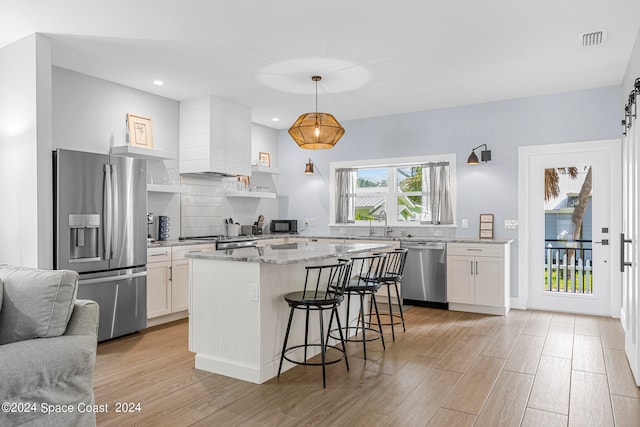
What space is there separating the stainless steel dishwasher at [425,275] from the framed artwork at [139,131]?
3.50m

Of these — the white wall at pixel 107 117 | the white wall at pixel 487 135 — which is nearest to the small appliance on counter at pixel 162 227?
the white wall at pixel 107 117

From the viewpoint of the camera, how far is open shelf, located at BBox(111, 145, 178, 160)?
4.97 meters

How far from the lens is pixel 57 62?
4.47 meters

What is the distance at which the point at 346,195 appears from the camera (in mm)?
7234

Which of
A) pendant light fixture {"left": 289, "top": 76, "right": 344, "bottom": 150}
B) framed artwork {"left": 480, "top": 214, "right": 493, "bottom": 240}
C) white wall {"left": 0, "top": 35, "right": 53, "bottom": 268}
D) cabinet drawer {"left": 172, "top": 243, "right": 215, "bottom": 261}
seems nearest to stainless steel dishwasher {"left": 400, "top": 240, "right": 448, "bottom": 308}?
framed artwork {"left": 480, "top": 214, "right": 493, "bottom": 240}

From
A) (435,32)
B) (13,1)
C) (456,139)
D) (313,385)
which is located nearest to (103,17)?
(13,1)

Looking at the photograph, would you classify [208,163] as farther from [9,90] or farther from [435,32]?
[435,32]

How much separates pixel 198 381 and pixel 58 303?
1.33m

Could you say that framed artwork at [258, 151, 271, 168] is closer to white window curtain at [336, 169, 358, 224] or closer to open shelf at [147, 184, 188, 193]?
white window curtain at [336, 169, 358, 224]

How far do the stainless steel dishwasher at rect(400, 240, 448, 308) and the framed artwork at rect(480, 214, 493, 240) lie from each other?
626 mm

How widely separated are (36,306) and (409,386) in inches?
93.7

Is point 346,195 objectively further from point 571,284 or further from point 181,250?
point 571,284

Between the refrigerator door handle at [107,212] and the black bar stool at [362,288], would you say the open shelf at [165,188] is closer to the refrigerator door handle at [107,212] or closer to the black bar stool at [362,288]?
the refrigerator door handle at [107,212]

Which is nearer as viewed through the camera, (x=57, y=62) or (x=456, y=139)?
(x=57, y=62)
